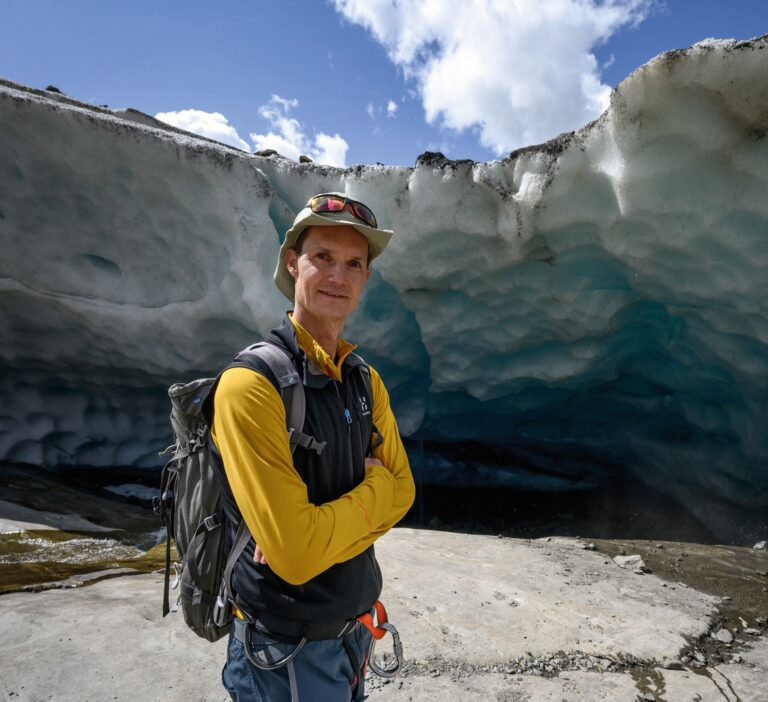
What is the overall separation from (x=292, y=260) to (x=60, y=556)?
4336 mm

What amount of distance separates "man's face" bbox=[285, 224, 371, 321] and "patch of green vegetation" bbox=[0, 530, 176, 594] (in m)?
3.52

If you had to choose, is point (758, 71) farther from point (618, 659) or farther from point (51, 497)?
point (51, 497)

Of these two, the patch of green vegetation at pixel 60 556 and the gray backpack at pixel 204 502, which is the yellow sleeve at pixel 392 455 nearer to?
the gray backpack at pixel 204 502

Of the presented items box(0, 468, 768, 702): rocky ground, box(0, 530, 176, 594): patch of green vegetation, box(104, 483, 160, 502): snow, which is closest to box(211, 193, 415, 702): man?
box(0, 468, 768, 702): rocky ground

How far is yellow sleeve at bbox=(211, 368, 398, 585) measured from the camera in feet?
3.90

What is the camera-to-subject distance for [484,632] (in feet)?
9.77

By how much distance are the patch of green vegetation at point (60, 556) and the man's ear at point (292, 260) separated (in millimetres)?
3446

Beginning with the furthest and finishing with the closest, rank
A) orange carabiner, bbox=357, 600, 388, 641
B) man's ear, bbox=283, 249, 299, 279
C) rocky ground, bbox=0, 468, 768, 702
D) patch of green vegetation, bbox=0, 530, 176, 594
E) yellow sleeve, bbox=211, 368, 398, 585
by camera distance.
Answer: patch of green vegetation, bbox=0, 530, 176, 594, rocky ground, bbox=0, 468, 768, 702, man's ear, bbox=283, 249, 299, 279, orange carabiner, bbox=357, 600, 388, 641, yellow sleeve, bbox=211, 368, 398, 585

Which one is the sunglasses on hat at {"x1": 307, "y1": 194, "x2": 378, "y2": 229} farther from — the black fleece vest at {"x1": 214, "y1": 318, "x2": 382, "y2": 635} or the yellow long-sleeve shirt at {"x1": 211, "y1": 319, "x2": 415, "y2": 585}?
the yellow long-sleeve shirt at {"x1": 211, "y1": 319, "x2": 415, "y2": 585}

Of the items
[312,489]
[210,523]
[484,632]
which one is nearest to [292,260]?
[312,489]

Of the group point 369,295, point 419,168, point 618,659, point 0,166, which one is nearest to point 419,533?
point 618,659

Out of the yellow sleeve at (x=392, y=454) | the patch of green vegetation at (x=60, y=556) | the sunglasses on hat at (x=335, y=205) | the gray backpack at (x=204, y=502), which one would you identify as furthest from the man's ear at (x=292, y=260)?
the patch of green vegetation at (x=60, y=556)

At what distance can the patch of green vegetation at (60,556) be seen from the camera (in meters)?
3.99

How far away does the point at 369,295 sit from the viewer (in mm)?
6809
